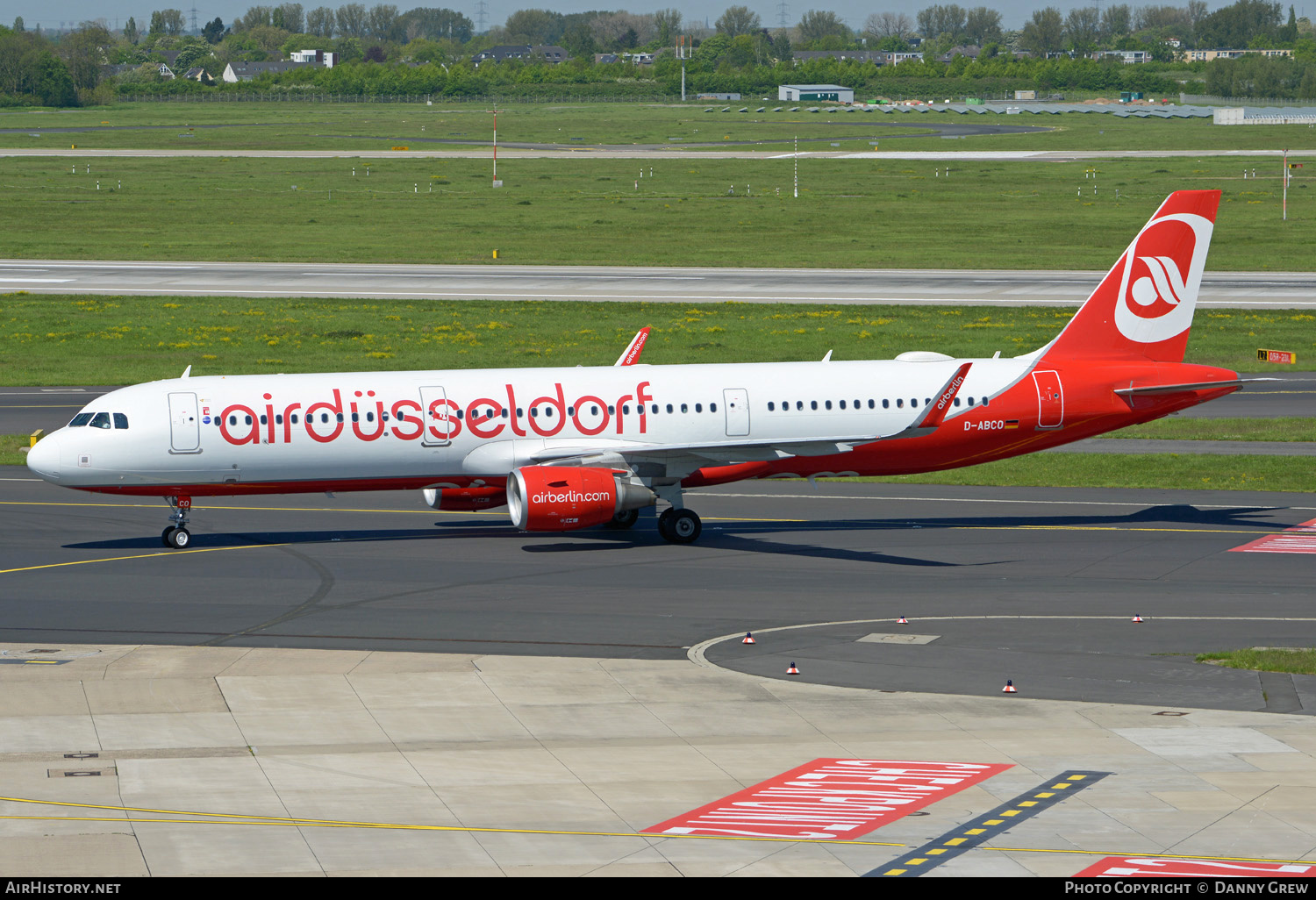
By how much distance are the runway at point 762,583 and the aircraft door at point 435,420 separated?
2989 millimetres

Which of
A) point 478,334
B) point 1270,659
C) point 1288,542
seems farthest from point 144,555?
point 478,334

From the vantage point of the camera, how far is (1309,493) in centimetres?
4984

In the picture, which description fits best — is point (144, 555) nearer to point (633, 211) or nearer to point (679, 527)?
point (679, 527)

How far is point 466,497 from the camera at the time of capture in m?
44.3

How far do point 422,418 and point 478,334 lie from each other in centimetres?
3761

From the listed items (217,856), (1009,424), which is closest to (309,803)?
(217,856)

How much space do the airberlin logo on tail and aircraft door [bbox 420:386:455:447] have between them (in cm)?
1978

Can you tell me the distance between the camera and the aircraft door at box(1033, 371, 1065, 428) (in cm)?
4556

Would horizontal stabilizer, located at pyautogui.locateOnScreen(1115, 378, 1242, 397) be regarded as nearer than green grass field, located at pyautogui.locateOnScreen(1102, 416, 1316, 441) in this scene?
Yes

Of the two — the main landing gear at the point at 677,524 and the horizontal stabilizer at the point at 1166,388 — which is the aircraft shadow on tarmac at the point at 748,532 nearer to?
the main landing gear at the point at 677,524

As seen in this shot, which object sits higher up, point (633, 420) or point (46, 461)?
point (633, 420)
